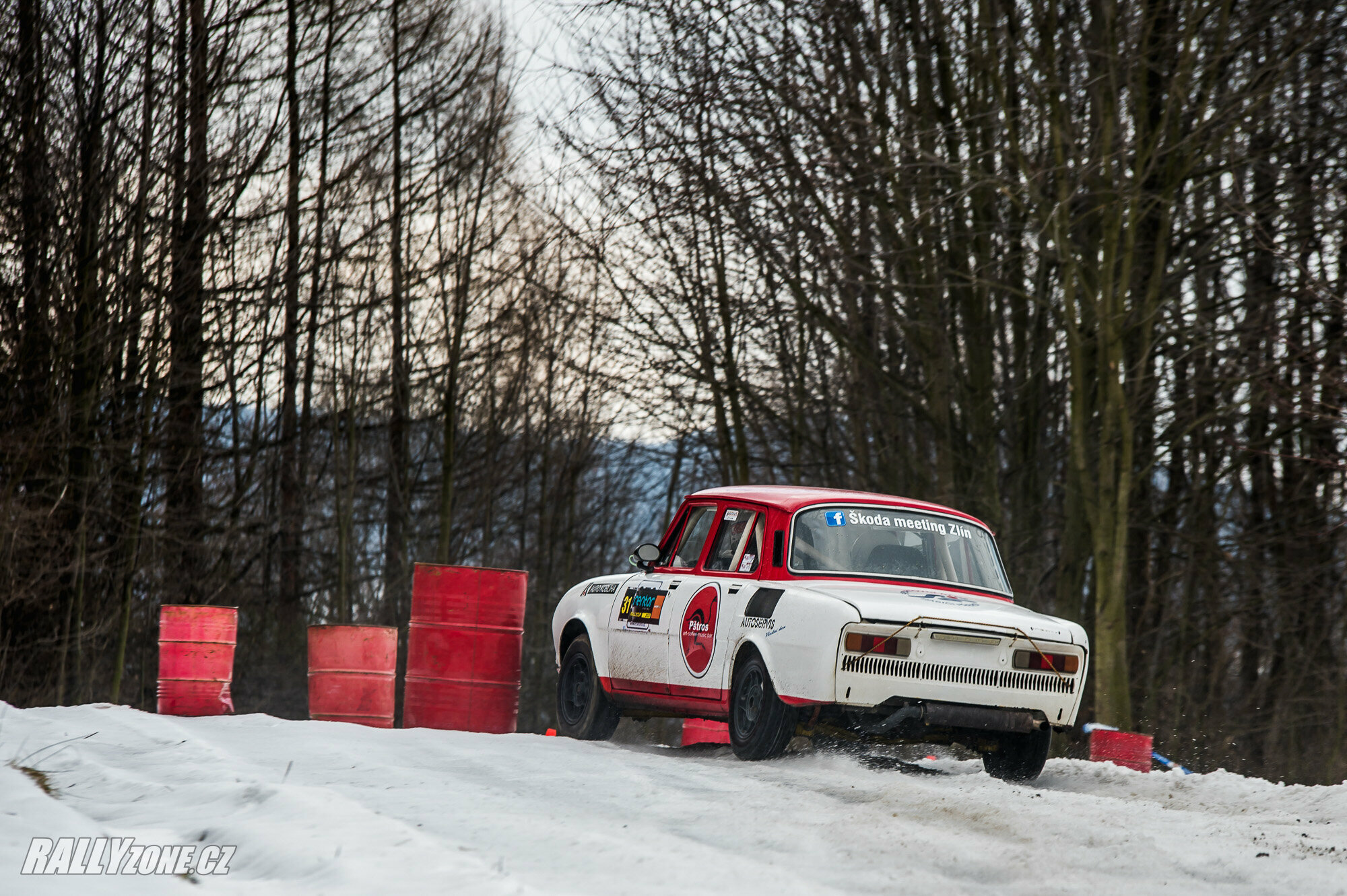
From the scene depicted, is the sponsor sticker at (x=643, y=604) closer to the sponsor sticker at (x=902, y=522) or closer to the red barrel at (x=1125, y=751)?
the sponsor sticker at (x=902, y=522)

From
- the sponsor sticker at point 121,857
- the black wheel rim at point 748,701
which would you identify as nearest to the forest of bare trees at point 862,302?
the black wheel rim at point 748,701

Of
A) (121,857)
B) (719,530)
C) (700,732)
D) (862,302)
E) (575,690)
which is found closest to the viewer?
(121,857)

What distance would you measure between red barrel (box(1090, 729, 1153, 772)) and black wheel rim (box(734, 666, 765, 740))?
323cm

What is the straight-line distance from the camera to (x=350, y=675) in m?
11.4

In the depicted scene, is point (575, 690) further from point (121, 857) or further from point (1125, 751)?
point (121, 857)

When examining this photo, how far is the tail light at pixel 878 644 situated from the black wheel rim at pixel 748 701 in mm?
784

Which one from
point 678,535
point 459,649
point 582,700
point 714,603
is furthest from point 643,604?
point 459,649

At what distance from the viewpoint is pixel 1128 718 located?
14.5m

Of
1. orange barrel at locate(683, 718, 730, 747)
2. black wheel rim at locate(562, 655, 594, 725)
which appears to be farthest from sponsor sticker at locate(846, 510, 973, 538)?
orange barrel at locate(683, 718, 730, 747)

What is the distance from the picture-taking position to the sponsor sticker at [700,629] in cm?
920

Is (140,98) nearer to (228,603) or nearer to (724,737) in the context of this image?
(228,603)

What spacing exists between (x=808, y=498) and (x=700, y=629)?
43.4 inches

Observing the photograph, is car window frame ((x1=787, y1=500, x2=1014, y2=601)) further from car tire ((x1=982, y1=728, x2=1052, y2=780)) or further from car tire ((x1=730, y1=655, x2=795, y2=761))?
car tire ((x1=982, y1=728, x2=1052, y2=780))

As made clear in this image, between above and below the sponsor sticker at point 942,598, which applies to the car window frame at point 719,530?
above
